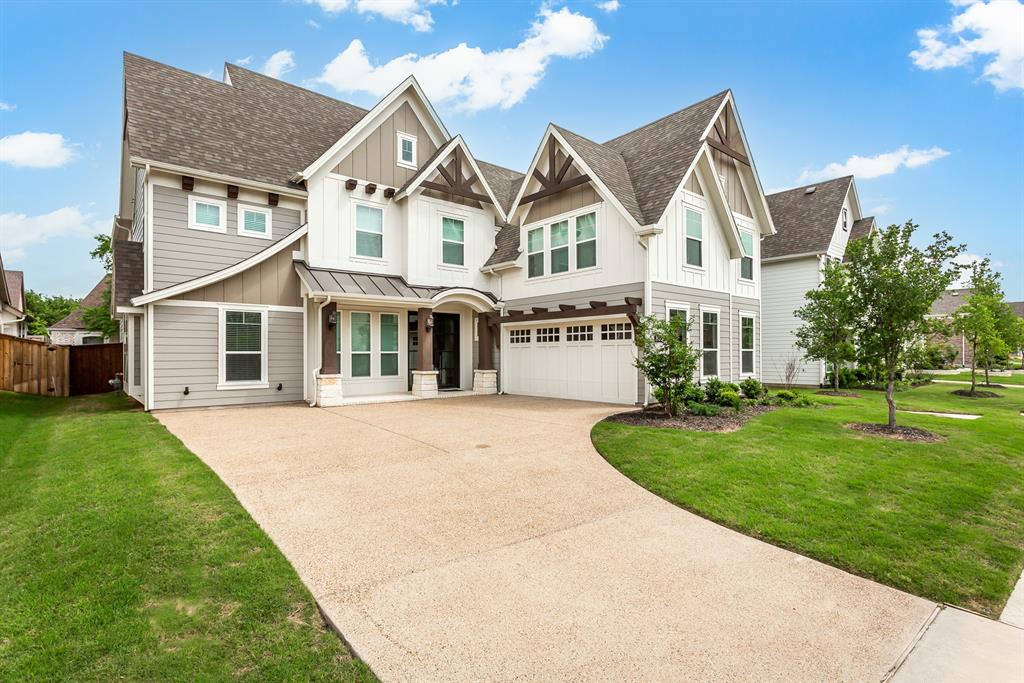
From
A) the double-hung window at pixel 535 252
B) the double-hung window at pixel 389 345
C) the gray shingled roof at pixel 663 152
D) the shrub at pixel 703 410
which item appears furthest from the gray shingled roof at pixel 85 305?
the shrub at pixel 703 410

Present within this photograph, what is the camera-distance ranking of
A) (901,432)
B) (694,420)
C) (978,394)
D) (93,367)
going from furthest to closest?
(93,367) → (978,394) → (694,420) → (901,432)

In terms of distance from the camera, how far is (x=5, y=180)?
71.1 ft

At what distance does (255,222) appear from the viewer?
13.3 metres

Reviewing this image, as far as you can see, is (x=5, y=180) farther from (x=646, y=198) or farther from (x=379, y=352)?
(x=646, y=198)

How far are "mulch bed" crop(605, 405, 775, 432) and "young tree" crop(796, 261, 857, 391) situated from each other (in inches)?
80.8

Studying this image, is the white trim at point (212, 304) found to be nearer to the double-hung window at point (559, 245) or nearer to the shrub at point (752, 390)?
the double-hung window at point (559, 245)

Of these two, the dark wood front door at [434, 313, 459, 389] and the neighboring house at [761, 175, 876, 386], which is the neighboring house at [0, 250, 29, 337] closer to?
the dark wood front door at [434, 313, 459, 389]

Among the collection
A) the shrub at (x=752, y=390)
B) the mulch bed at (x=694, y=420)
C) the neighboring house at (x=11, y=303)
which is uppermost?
the neighboring house at (x=11, y=303)

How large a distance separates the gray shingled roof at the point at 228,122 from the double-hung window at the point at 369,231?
6.94 ft

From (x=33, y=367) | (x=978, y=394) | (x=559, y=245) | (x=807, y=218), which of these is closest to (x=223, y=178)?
(x=559, y=245)

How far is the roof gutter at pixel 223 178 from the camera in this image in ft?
37.5

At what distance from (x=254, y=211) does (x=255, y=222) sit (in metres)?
0.30

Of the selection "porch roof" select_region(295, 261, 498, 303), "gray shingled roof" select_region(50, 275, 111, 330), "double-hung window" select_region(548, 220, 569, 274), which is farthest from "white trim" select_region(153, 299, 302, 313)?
"gray shingled roof" select_region(50, 275, 111, 330)

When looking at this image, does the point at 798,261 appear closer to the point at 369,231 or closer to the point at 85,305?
the point at 369,231
